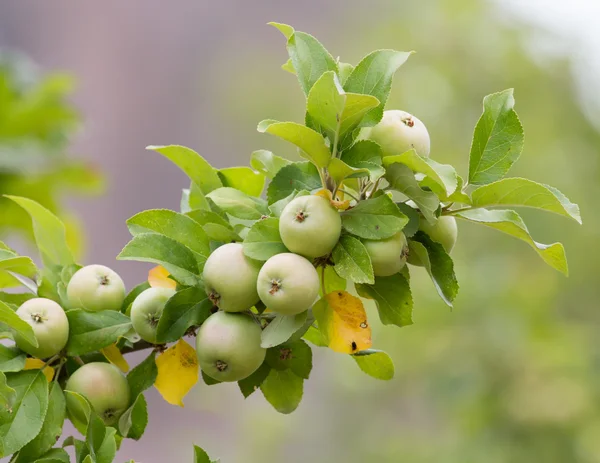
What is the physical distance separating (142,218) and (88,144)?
14.8 ft

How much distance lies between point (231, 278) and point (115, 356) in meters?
0.15

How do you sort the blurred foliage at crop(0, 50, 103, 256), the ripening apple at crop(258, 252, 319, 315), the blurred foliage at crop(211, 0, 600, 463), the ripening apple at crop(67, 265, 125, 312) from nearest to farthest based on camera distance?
the ripening apple at crop(258, 252, 319, 315)
the ripening apple at crop(67, 265, 125, 312)
the blurred foliage at crop(0, 50, 103, 256)
the blurred foliage at crop(211, 0, 600, 463)

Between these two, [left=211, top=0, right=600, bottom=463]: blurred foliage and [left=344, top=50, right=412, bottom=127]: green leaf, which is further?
[left=211, top=0, right=600, bottom=463]: blurred foliage

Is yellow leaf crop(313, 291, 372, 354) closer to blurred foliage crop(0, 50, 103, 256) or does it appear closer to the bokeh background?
blurred foliage crop(0, 50, 103, 256)

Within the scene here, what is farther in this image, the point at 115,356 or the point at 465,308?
the point at 465,308

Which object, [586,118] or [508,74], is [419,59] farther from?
[586,118]

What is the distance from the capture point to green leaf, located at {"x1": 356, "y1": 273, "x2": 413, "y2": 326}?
1.92 ft

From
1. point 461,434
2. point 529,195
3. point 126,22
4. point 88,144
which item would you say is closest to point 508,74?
point 461,434

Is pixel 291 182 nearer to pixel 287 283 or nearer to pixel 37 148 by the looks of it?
pixel 287 283

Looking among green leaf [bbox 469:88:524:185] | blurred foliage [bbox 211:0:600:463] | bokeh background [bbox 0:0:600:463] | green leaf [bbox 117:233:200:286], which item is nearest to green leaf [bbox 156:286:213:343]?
green leaf [bbox 117:233:200:286]

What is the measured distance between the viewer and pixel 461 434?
226 centimetres

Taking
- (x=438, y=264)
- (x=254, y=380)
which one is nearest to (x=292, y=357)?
(x=254, y=380)

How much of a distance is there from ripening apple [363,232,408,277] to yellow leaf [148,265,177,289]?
173 mm

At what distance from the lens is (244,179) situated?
0.70 metres
